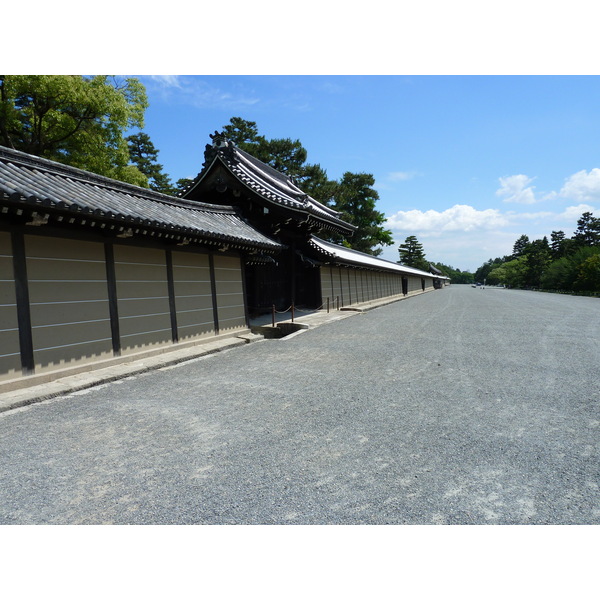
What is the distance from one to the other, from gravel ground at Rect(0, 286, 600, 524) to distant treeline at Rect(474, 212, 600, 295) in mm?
45233

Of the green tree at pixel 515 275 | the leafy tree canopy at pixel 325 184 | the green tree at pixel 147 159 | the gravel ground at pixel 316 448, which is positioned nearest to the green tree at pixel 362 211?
the leafy tree canopy at pixel 325 184

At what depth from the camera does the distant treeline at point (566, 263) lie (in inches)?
1703

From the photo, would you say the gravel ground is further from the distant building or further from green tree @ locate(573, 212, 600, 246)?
green tree @ locate(573, 212, 600, 246)

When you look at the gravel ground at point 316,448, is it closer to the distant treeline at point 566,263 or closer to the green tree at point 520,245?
the distant treeline at point 566,263

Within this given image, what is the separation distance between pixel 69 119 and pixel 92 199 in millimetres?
14327

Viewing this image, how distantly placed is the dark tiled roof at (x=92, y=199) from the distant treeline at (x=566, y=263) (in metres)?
45.4

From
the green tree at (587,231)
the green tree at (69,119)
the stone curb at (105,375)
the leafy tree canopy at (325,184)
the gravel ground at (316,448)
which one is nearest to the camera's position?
the gravel ground at (316,448)

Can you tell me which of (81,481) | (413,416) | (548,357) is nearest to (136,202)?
(81,481)

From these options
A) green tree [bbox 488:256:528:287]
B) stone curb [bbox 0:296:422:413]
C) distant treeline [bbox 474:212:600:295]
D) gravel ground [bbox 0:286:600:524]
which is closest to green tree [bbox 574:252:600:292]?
distant treeline [bbox 474:212:600:295]

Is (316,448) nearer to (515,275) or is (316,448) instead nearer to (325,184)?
(325,184)

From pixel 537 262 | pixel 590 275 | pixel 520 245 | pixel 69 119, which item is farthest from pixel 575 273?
pixel 520 245

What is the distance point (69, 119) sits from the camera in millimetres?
17719

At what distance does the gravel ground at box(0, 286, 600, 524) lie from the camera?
2.77 meters

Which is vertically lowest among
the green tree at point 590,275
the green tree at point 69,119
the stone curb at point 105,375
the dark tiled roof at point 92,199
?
the stone curb at point 105,375
